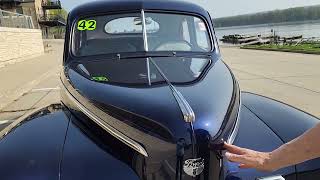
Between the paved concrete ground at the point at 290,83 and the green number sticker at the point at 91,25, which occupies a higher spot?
the green number sticker at the point at 91,25

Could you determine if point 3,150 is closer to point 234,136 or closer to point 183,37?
point 234,136

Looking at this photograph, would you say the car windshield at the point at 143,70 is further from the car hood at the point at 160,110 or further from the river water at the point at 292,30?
the river water at the point at 292,30

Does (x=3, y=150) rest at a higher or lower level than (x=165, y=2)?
lower

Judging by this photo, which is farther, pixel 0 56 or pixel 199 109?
pixel 0 56

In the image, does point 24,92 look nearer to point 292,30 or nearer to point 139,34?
point 139,34

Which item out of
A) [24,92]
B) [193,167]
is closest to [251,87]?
[24,92]

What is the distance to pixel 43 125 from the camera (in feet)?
10.8

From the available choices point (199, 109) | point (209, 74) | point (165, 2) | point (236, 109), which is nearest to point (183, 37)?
point (165, 2)

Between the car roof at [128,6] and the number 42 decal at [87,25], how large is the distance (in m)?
0.09

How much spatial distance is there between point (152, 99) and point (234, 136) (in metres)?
0.60

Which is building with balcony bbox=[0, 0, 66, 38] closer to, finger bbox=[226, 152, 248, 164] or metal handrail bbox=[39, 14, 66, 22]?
metal handrail bbox=[39, 14, 66, 22]

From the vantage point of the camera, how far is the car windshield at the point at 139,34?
4.27 meters

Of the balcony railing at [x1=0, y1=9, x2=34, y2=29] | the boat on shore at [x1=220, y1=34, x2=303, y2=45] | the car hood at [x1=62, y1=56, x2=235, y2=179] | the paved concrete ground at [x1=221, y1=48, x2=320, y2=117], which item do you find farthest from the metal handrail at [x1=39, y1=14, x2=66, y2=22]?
the car hood at [x1=62, y1=56, x2=235, y2=179]

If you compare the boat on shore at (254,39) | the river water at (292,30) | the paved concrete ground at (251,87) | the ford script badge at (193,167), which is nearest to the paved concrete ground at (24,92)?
the paved concrete ground at (251,87)
